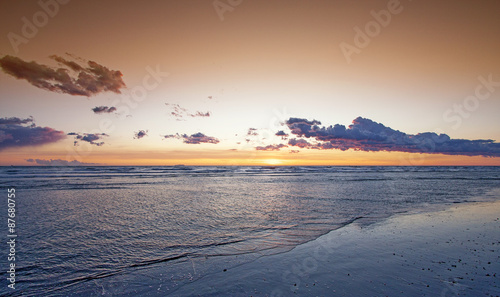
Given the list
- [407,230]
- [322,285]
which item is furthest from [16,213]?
[407,230]

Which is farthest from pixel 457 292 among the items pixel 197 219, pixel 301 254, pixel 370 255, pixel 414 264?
pixel 197 219

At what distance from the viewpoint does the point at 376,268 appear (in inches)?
305

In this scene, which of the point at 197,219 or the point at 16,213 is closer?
the point at 197,219

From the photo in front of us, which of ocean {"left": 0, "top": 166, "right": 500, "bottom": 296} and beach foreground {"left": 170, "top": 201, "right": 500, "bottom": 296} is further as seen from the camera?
ocean {"left": 0, "top": 166, "right": 500, "bottom": 296}

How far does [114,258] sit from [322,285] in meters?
7.72

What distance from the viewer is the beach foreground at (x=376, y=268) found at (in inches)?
253

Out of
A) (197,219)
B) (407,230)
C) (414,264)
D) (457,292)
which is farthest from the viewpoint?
(197,219)

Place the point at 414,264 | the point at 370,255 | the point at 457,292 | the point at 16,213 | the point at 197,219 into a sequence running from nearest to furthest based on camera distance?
the point at 457,292 → the point at 414,264 → the point at 370,255 → the point at 197,219 → the point at 16,213

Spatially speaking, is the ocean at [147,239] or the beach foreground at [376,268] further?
the ocean at [147,239]

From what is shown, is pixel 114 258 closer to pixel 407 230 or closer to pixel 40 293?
pixel 40 293

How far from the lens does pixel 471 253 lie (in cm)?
896

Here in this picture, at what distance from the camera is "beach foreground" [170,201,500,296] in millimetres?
6438

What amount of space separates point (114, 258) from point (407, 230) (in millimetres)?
14057

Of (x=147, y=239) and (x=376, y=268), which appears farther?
(x=147, y=239)
